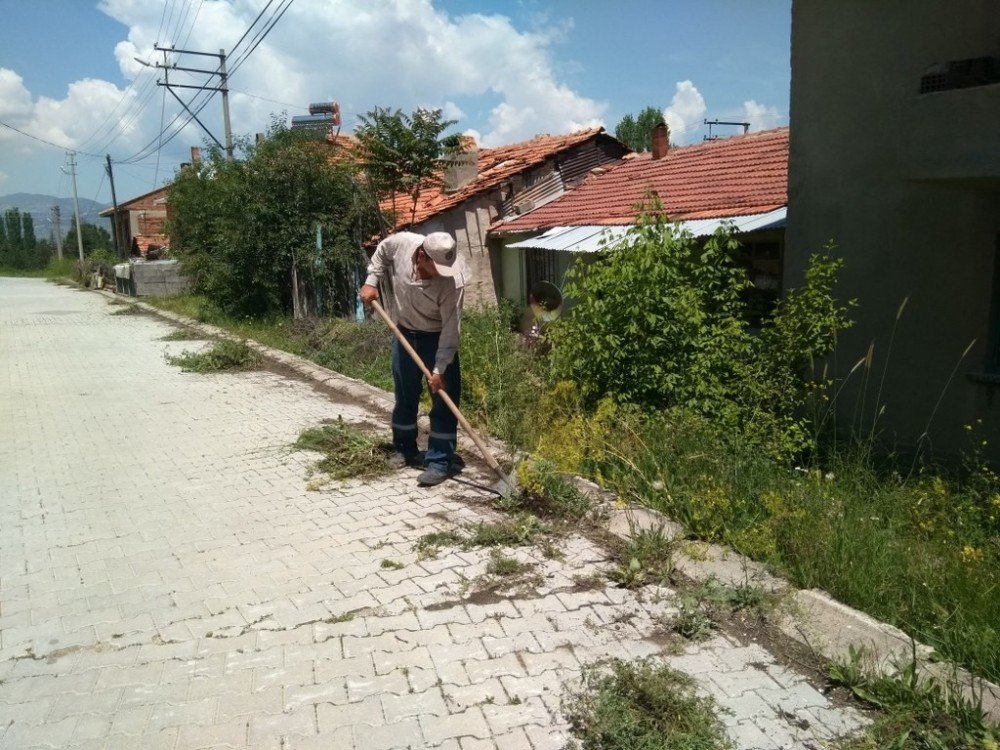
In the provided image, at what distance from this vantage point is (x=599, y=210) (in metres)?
12.1

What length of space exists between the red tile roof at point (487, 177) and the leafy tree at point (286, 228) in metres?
1.10

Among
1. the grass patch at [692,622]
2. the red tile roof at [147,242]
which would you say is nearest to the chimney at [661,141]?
the grass patch at [692,622]

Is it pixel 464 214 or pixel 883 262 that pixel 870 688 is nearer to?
pixel 883 262

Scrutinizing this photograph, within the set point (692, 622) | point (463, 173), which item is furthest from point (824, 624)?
point (463, 173)

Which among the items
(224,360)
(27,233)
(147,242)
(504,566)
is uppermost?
(27,233)

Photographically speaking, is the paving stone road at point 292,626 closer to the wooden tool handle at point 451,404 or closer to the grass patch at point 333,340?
the wooden tool handle at point 451,404

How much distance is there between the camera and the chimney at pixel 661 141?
13.7 m

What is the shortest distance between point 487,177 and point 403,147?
111 inches

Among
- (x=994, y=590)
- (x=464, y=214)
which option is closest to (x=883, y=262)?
(x=994, y=590)

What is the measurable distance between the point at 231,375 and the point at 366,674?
756 centimetres

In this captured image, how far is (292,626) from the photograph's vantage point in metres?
3.17

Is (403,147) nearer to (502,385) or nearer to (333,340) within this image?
(333,340)

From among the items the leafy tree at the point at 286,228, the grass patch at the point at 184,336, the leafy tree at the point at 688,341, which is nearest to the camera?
the leafy tree at the point at 688,341

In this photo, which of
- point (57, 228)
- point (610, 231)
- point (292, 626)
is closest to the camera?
point (292, 626)
